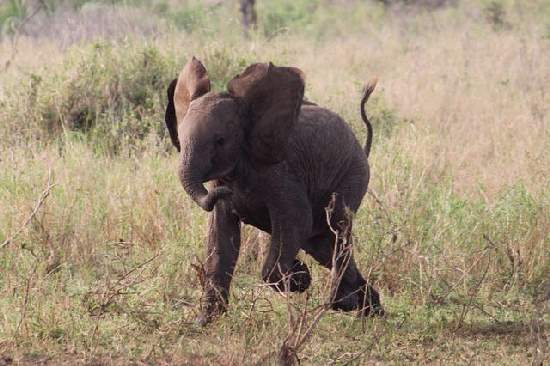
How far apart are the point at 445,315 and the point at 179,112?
2.03 meters

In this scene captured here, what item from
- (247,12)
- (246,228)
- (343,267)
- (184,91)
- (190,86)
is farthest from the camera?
(247,12)

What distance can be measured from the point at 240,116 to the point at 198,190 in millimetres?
616

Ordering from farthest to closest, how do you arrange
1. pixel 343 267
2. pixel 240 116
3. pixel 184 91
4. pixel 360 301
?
1. pixel 360 301
2. pixel 343 267
3. pixel 184 91
4. pixel 240 116

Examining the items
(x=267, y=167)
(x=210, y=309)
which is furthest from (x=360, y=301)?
(x=267, y=167)

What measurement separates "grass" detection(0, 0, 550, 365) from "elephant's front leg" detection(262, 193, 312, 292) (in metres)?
0.21

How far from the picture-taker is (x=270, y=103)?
17.7 feet

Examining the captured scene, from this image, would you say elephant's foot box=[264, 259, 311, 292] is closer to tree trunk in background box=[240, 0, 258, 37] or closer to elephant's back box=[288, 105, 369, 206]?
elephant's back box=[288, 105, 369, 206]

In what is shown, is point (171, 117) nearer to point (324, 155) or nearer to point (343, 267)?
point (324, 155)

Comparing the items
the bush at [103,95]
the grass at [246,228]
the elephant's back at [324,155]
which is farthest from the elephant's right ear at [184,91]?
the bush at [103,95]

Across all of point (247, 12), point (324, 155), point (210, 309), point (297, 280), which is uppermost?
point (324, 155)

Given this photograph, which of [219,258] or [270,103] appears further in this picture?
[219,258]

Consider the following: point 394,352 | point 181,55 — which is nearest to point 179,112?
point 394,352

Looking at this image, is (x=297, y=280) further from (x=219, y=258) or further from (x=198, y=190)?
(x=198, y=190)

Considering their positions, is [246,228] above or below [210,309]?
below
